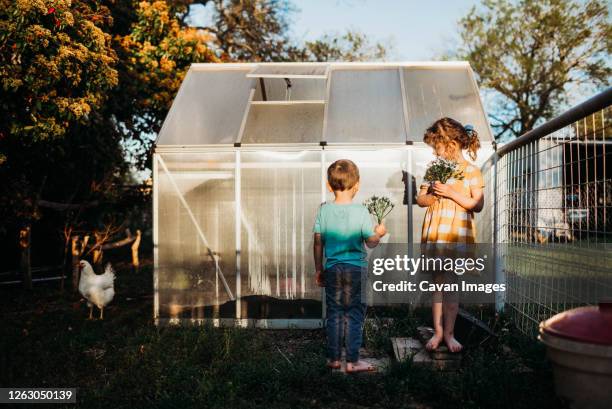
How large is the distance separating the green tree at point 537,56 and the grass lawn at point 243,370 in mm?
16612

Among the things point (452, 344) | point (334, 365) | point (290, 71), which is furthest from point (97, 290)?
point (452, 344)

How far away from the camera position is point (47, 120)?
6066mm

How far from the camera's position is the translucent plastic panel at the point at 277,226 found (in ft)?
19.3

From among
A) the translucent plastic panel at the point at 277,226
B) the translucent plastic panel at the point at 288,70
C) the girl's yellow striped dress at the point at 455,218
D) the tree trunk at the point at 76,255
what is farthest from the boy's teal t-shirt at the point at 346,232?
the tree trunk at the point at 76,255

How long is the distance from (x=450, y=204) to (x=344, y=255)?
780 mm

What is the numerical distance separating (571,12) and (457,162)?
18.7m

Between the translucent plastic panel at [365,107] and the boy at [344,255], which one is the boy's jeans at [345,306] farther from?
the translucent plastic panel at [365,107]

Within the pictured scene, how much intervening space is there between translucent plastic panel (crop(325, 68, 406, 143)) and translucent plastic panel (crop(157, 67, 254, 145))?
1.04 m

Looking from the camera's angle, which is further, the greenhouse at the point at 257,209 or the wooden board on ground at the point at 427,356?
the greenhouse at the point at 257,209

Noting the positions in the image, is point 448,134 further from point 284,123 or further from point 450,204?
point 284,123

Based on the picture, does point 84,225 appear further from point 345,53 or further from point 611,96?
point 345,53

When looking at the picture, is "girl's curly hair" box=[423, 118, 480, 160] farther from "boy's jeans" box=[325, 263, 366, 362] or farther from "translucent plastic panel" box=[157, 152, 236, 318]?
"translucent plastic panel" box=[157, 152, 236, 318]

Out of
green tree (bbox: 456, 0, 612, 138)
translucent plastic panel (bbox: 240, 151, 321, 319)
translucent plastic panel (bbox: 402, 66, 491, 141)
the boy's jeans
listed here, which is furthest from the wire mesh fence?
green tree (bbox: 456, 0, 612, 138)

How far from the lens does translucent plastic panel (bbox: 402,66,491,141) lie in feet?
20.2
